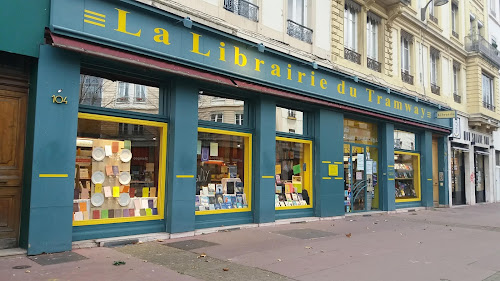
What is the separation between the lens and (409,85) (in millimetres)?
16734

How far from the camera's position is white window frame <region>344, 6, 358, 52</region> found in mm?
13891

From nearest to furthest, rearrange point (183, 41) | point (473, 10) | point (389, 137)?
point (183, 41) < point (389, 137) < point (473, 10)

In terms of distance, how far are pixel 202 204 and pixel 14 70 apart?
4639mm

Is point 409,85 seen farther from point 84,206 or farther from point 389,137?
point 84,206

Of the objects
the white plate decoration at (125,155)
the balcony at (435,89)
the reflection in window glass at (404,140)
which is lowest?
the white plate decoration at (125,155)

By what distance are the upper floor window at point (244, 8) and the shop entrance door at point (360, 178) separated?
538cm

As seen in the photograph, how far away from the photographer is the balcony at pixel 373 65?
1465 centimetres

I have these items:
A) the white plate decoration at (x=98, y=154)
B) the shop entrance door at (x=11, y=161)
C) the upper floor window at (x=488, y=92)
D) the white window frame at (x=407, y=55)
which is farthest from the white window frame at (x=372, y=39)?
the shop entrance door at (x=11, y=161)

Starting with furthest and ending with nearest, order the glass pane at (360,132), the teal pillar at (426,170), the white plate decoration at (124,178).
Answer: the teal pillar at (426,170) → the glass pane at (360,132) → the white plate decoration at (124,178)

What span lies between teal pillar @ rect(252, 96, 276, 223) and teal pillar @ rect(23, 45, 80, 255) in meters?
4.55

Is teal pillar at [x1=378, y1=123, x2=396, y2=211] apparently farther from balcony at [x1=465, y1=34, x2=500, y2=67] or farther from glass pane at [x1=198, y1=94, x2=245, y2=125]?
balcony at [x1=465, y1=34, x2=500, y2=67]

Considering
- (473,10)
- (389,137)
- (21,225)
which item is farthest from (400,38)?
(21,225)

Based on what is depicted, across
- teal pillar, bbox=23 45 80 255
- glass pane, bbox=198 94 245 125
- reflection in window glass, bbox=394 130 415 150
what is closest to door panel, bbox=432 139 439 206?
reflection in window glass, bbox=394 130 415 150

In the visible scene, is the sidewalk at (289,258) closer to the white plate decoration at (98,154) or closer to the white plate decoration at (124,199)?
the white plate decoration at (124,199)
